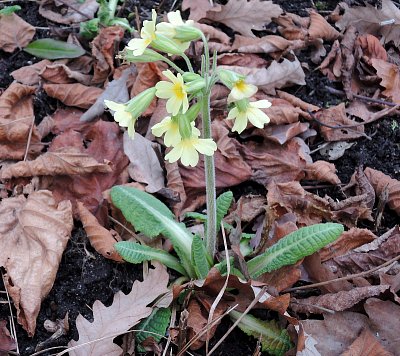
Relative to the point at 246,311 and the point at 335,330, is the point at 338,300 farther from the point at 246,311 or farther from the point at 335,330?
the point at 246,311

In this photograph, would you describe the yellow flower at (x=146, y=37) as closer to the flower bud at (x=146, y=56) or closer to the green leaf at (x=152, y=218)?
the flower bud at (x=146, y=56)

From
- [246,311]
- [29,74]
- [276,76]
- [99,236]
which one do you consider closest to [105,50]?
[29,74]

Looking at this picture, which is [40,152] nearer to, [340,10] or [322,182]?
[322,182]

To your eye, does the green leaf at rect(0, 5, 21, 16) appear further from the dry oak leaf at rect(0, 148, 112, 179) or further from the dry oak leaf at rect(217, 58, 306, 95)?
the dry oak leaf at rect(217, 58, 306, 95)

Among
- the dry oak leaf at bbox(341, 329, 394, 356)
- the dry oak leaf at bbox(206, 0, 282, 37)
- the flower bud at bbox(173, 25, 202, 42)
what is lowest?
the dry oak leaf at bbox(341, 329, 394, 356)

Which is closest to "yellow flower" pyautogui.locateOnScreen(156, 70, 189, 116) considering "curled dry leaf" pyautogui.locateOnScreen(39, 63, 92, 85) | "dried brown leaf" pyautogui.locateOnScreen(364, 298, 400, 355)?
"dried brown leaf" pyautogui.locateOnScreen(364, 298, 400, 355)
